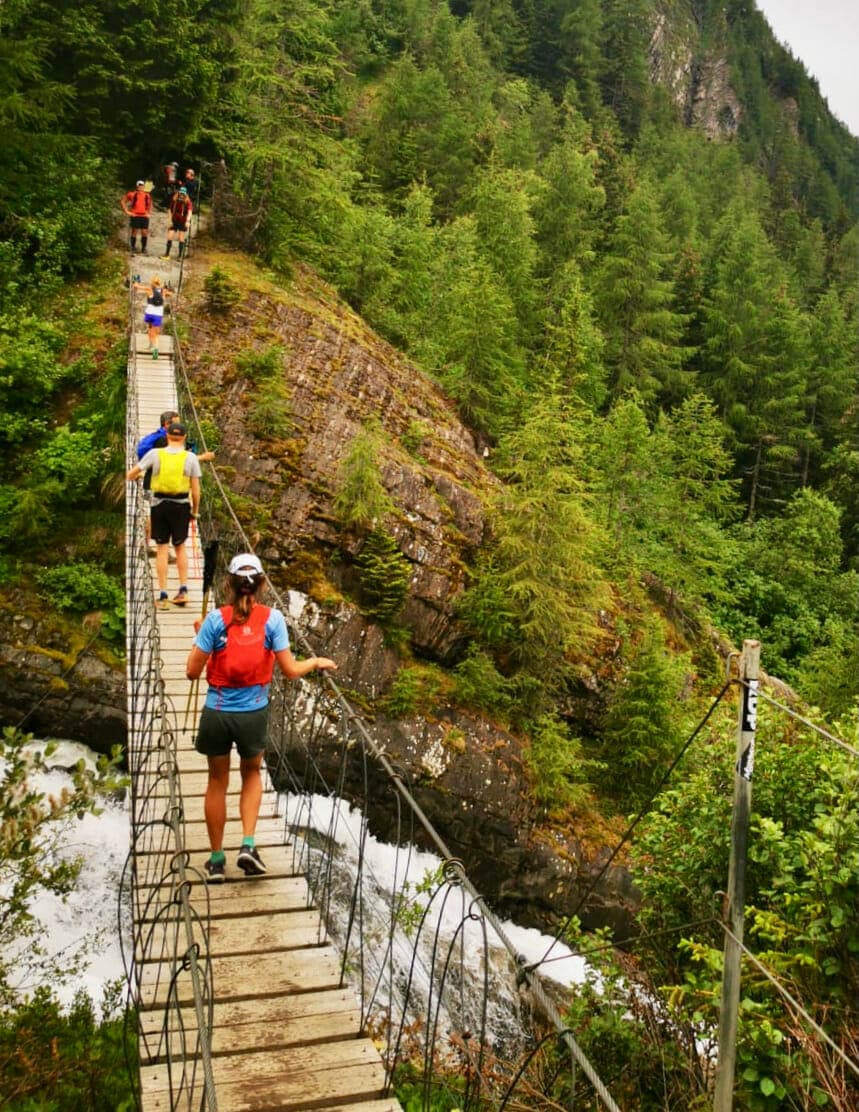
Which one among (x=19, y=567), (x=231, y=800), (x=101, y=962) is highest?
(x=19, y=567)

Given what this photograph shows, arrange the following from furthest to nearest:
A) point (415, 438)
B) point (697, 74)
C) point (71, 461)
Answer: point (697, 74)
point (415, 438)
point (71, 461)

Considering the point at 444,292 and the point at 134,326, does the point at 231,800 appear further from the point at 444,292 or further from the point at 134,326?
the point at 444,292

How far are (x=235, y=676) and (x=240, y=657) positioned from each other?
A: 0.12 m

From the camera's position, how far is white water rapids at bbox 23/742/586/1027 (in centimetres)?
791

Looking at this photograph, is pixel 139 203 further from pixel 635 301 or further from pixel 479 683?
pixel 635 301

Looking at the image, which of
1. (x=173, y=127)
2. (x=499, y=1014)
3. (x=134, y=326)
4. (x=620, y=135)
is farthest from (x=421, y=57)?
(x=499, y=1014)

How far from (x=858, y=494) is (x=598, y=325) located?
12.4m

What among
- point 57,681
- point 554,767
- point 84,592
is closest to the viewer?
point 57,681

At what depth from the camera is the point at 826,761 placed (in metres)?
5.96

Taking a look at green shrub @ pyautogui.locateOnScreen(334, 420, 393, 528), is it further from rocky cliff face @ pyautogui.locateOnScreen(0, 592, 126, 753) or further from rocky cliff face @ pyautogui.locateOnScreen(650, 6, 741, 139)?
rocky cliff face @ pyautogui.locateOnScreen(650, 6, 741, 139)

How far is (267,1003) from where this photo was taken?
11.6ft

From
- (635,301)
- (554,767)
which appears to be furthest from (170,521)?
(635,301)

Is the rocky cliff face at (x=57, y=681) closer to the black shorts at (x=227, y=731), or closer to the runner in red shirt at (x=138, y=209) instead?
the black shorts at (x=227, y=731)

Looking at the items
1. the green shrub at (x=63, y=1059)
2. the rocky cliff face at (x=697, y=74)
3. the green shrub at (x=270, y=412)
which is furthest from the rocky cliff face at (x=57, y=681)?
the rocky cliff face at (x=697, y=74)
